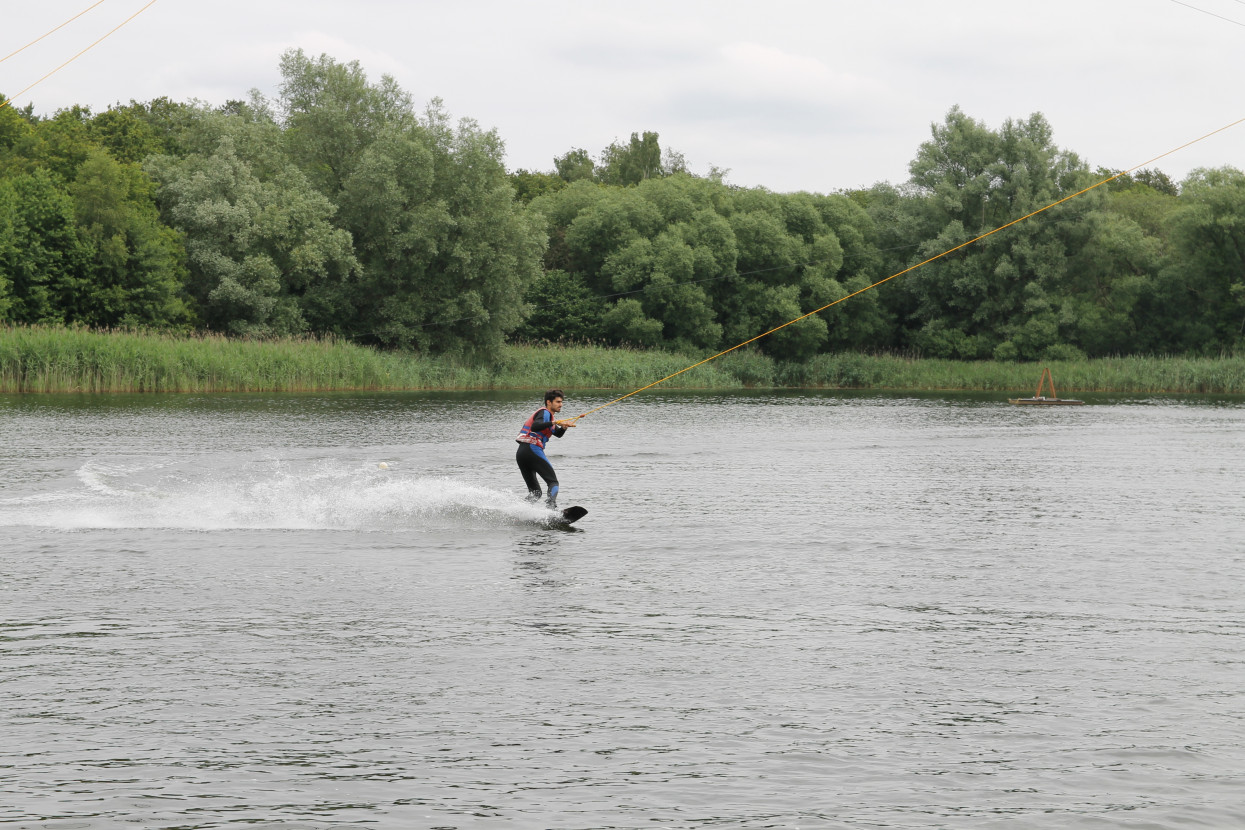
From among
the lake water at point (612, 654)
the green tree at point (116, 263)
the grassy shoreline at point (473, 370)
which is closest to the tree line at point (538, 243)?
the green tree at point (116, 263)

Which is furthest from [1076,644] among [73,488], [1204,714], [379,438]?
[379,438]

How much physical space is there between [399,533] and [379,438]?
1301 cm

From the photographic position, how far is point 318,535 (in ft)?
47.6

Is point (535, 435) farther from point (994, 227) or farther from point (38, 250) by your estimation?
point (994, 227)

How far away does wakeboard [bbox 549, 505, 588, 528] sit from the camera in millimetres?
15126

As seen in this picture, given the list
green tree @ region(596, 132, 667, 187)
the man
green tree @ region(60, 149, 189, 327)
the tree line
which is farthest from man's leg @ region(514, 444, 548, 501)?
green tree @ region(596, 132, 667, 187)

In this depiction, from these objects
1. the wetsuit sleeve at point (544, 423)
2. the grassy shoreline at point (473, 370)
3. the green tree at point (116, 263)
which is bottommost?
the wetsuit sleeve at point (544, 423)

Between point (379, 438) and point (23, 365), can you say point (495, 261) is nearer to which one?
point (23, 365)

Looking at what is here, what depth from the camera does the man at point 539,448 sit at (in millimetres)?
15852

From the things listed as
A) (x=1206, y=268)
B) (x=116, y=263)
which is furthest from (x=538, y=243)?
(x=1206, y=268)

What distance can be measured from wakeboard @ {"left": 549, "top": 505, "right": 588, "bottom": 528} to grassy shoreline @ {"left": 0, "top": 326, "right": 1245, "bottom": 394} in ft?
96.6

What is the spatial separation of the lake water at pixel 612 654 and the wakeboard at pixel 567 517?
0.65 feet

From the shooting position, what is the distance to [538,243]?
62188mm

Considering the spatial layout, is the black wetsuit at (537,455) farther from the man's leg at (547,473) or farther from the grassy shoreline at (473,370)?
the grassy shoreline at (473,370)
